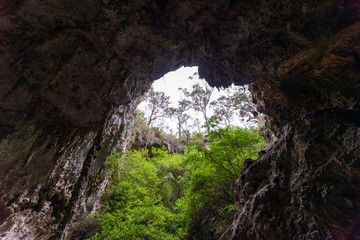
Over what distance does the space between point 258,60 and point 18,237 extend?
7822 mm

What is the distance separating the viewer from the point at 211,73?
17.9 ft

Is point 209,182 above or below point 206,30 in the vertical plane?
below

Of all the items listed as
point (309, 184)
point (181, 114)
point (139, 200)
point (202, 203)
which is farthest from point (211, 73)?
point (181, 114)

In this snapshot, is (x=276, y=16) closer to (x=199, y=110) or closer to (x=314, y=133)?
(x=314, y=133)

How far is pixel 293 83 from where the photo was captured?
488 centimetres

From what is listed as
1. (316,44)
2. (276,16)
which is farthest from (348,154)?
(276,16)

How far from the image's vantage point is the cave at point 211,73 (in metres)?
3.33

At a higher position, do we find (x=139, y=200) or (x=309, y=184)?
(x=309, y=184)

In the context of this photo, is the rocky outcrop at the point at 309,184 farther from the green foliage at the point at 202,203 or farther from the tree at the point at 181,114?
the tree at the point at 181,114

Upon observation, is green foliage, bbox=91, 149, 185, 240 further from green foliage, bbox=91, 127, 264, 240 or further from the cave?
the cave

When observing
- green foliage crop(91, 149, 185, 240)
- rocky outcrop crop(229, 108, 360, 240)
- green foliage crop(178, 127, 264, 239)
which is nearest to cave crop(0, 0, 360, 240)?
rocky outcrop crop(229, 108, 360, 240)

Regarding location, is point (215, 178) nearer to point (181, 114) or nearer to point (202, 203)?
point (202, 203)

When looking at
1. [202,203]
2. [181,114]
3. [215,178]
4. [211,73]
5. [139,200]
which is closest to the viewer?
[211,73]

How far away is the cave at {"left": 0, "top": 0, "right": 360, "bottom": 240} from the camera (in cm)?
333
